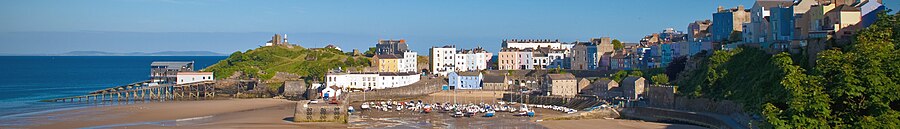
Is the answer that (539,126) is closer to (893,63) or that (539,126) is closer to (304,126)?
(304,126)

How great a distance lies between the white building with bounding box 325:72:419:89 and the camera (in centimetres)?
6888

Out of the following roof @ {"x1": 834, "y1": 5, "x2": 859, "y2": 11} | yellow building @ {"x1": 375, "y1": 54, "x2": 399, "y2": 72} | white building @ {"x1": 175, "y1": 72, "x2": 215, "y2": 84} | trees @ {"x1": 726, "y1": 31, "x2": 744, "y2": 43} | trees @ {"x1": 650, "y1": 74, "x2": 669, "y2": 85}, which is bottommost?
trees @ {"x1": 650, "y1": 74, "x2": 669, "y2": 85}

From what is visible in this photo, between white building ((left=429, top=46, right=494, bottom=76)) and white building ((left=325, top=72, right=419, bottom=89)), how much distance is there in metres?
10.6

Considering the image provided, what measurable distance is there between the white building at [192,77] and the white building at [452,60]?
62.0ft

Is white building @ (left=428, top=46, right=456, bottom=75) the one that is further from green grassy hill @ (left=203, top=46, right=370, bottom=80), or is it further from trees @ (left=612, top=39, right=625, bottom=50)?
trees @ (left=612, top=39, right=625, bottom=50)

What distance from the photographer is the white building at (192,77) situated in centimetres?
7275

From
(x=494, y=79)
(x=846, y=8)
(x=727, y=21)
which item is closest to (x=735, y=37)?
(x=727, y=21)

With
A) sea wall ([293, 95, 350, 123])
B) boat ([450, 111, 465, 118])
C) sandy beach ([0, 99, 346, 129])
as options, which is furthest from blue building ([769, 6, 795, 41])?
sandy beach ([0, 99, 346, 129])

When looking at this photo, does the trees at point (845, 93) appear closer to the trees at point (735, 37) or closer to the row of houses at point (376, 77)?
the trees at point (735, 37)

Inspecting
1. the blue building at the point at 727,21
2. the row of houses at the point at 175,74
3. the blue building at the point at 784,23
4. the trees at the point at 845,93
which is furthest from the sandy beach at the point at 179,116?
the blue building at the point at 727,21

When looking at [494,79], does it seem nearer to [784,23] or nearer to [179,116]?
[784,23]

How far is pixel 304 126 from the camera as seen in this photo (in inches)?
1638

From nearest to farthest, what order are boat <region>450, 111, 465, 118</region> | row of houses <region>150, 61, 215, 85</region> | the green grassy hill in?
boat <region>450, 111, 465, 118</region>
row of houses <region>150, 61, 215, 85</region>
the green grassy hill

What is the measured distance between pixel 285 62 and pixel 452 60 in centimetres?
1456
